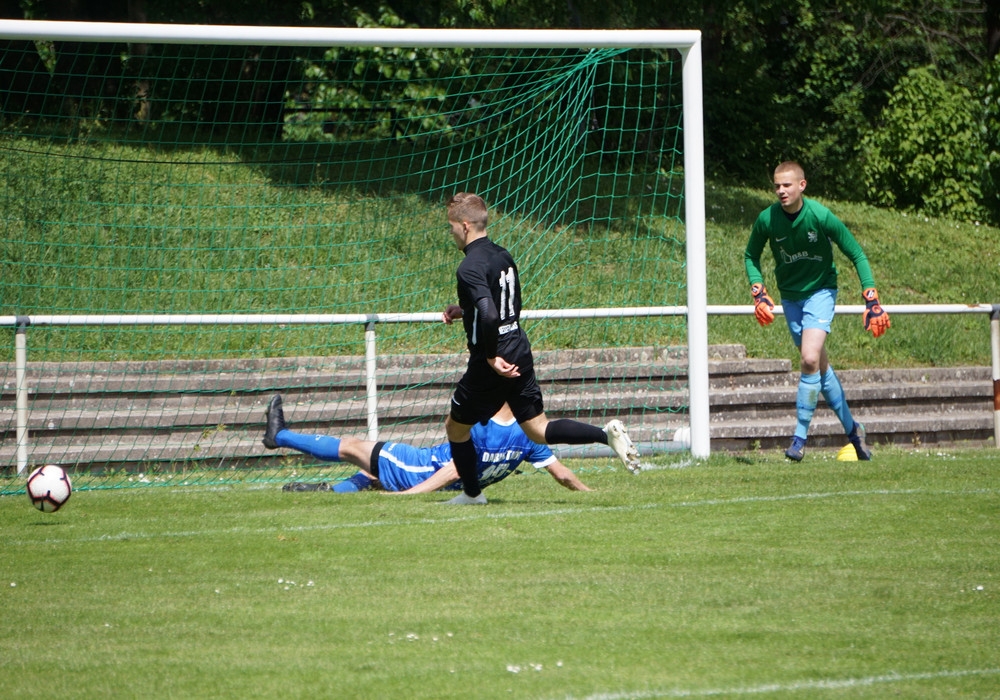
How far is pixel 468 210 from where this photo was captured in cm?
646

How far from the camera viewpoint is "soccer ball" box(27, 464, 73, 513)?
6457 mm

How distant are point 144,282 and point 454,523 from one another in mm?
6373

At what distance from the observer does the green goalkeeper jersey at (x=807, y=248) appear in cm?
828

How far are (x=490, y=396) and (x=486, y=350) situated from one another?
13.3 inches

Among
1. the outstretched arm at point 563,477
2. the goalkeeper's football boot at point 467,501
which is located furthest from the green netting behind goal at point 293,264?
the goalkeeper's football boot at point 467,501

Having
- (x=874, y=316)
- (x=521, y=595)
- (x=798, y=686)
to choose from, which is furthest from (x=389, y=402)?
(x=798, y=686)

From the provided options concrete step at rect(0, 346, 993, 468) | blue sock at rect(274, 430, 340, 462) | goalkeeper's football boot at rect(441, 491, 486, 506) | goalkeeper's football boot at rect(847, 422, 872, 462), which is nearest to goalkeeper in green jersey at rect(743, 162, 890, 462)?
goalkeeper's football boot at rect(847, 422, 872, 462)

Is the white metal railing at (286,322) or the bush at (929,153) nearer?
the white metal railing at (286,322)

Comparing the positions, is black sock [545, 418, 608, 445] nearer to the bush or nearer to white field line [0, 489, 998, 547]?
white field line [0, 489, 998, 547]

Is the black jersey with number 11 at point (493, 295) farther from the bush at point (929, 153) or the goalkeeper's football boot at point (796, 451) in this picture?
the bush at point (929, 153)

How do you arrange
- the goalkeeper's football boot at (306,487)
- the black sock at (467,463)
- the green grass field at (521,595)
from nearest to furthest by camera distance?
the green grass field at (521,595) < the black sock at (467,463) < the goalkeeper's football boot at (306,487)

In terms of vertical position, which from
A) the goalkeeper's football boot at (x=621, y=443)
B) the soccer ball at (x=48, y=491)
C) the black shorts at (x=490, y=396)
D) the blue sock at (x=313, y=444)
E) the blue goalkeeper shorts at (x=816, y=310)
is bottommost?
the blue sock at (x=313, y=444)

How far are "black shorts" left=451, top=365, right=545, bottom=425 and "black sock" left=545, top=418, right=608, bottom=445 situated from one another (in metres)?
0.16

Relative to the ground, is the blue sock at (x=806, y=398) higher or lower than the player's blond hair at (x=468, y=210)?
lower
